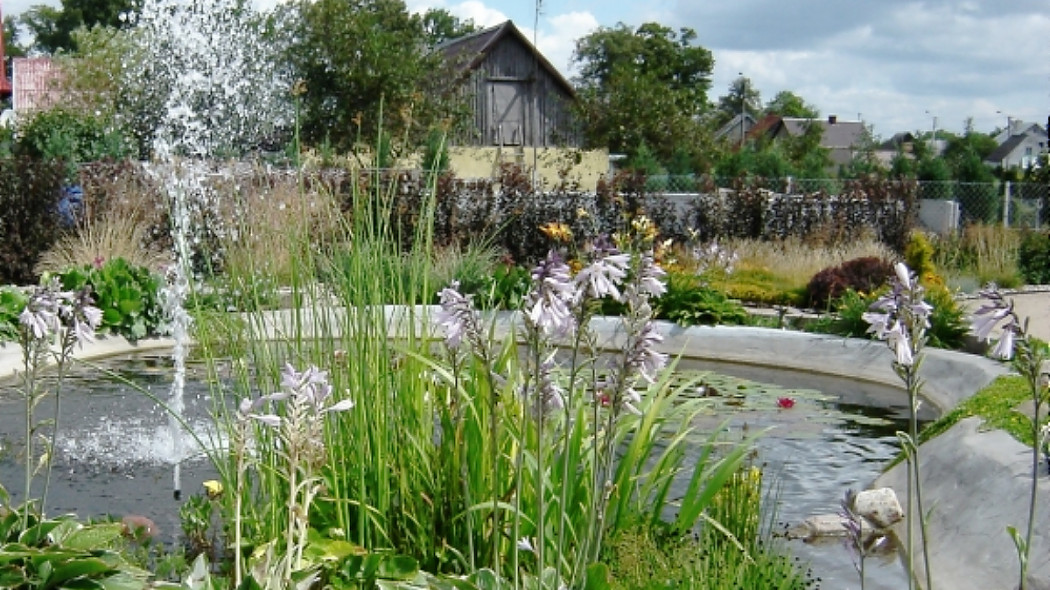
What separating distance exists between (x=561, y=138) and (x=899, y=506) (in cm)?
3131

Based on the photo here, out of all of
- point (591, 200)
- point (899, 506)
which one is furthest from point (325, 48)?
point (899, 506)

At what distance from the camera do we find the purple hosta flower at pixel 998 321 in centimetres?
217

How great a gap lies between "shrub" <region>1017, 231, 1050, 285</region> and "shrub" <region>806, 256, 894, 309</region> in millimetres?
5272

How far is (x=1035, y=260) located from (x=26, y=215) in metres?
13.2

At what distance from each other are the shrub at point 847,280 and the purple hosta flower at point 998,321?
31.2ft

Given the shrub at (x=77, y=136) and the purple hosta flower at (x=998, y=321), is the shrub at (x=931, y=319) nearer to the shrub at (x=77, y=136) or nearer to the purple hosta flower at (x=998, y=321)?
the purple hosta flower at (x=998, y=321)

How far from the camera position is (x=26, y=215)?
14.0 m

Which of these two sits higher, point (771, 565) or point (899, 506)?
point (771, 565)

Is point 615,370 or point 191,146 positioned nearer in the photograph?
point 615,370

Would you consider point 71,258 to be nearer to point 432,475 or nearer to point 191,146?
point 191,146

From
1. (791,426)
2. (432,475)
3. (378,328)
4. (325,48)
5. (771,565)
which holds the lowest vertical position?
(791,426)

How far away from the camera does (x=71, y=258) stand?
12.9 meters

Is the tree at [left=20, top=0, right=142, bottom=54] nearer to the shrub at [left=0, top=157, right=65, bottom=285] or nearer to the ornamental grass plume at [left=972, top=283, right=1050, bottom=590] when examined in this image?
the shrub at [left=0, top=157, right=65, bottom=285]

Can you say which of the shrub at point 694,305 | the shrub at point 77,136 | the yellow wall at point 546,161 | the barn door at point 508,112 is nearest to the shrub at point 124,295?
the shrub at point 694,305
